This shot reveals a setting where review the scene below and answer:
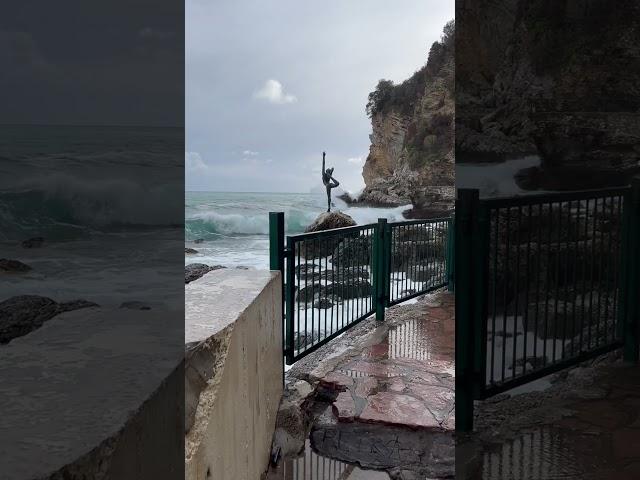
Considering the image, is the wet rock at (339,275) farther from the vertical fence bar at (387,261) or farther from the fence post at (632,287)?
the fence post at (632,287)

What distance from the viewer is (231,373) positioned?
4.68ft

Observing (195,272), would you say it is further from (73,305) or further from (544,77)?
(73,305)

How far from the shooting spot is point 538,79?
2.02 metres

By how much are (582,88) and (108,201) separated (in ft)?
6.77

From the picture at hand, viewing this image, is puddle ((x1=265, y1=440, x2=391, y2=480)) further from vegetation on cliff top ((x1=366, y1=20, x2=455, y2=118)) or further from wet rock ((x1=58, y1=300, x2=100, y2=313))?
vegetation on cliff top ((x1=366, y1=20, x2=455, y2=118))

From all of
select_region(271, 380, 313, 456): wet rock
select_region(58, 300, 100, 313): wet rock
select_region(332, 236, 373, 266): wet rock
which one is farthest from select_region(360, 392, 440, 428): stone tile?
select_region(58, 300, 100, 313): wet rock

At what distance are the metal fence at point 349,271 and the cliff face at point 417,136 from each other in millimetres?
8785

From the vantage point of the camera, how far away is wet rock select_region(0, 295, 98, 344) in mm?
438

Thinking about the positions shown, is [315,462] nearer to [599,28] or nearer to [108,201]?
[108,201]

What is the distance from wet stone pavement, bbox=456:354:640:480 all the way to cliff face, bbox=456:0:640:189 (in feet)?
3.51

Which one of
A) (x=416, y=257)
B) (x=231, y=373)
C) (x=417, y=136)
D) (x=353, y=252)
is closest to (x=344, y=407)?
(x=231, y=373)

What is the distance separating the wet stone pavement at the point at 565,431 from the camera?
6.38ft

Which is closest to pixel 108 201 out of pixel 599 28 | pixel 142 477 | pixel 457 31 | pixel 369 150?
pixel 142 477

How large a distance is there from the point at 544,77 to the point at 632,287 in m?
1.16
